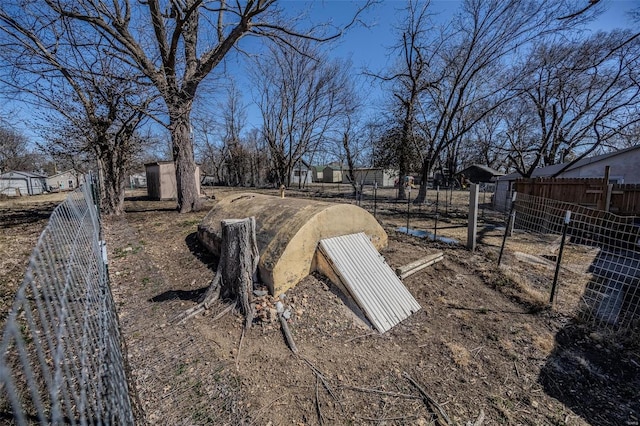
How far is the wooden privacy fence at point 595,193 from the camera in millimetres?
8789

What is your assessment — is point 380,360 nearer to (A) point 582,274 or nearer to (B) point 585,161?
(A) point 582,274

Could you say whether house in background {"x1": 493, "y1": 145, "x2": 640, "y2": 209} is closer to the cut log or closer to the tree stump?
the cut log

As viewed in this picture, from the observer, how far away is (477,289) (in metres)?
4.58

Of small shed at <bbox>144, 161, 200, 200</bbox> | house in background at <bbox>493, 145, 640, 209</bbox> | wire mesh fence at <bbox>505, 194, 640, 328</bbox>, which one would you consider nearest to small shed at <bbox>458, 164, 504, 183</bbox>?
house in background at <bbox>493, 145, 640, 209</bbox>

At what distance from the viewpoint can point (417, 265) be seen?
16.5 feet

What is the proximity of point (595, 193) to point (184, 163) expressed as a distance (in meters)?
14.0

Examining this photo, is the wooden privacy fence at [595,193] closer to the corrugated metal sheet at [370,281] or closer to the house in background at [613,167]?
the house in background at [613,167]

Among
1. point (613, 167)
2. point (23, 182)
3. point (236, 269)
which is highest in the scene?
point (613, 167)

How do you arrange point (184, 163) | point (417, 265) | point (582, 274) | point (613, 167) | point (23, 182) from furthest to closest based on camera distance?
1. point (23, 182)
2. point (613, 167)
3. point (184, 163)
4. point (582, 274)
5. point (417, 265)

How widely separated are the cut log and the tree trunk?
26.2 feet

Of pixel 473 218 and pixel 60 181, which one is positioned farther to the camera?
pixel 60 181

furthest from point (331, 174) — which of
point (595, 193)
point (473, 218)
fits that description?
point (473, 218)

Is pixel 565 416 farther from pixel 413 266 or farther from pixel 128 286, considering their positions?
pixel 128 286

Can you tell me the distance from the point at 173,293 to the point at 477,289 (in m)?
4.86
